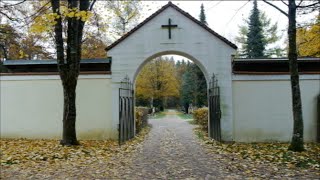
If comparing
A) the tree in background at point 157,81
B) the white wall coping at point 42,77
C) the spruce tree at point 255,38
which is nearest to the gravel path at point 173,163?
the white wall coping at point 42,77

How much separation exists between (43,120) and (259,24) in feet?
101

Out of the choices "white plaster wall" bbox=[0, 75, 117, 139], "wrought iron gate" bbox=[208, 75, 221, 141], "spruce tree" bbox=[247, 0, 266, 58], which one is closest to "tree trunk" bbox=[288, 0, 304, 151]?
"wrought iron gate" bbox=[208, 75, 221, 141]

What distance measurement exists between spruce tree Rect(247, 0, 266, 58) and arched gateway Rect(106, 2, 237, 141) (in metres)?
25.7

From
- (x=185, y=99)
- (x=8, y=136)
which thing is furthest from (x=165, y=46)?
(x=185, y=99)

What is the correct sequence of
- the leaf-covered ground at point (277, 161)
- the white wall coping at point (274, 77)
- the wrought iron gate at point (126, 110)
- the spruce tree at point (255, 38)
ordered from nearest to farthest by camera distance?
the leaf-covered ground at point (277, 161)
the white wall coping at point (274, 77)
the wrought iron gate at point (126, 110)
the spruce tree at point (255, 38)

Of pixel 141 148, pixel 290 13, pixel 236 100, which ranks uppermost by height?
pixel 290 13

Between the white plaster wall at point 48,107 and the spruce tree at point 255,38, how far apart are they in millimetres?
27914

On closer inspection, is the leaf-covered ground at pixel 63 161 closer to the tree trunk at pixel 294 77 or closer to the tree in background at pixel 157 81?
the tree trunk at pixel 294 77

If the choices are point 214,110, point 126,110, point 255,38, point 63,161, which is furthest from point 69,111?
point 255,38

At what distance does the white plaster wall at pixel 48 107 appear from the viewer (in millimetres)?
16406

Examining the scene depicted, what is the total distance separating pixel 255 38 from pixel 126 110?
28125mm

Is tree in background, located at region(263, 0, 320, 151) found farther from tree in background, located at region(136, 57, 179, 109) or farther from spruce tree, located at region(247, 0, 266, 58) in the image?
tree in background, located at region(136, 57, 179, 109)

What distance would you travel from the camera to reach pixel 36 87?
1662 centimetres

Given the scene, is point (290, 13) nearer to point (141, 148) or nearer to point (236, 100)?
point (236, 100)
